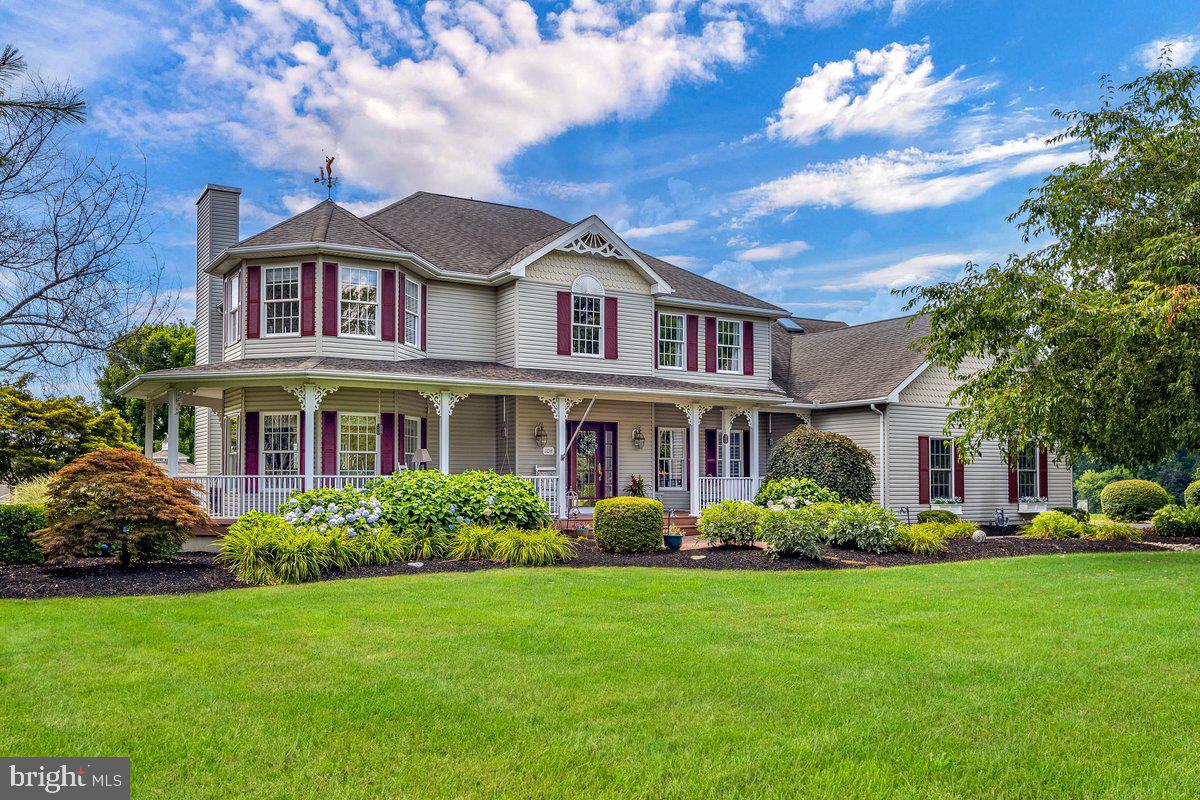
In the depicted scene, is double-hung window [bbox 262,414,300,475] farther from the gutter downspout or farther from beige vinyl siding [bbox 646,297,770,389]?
the gutter downspout

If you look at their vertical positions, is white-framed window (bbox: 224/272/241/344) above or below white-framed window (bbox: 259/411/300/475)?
above

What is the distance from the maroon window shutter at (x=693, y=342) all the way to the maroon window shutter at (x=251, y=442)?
35.1ft

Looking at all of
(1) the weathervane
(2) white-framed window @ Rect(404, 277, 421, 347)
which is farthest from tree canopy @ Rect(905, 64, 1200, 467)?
(1) the weathervane

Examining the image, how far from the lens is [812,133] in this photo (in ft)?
77.0

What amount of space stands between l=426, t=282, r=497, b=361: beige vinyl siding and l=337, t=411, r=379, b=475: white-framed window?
2313 mm

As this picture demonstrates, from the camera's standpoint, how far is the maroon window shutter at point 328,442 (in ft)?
59.5

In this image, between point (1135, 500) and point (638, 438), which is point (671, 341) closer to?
point (638, 438)

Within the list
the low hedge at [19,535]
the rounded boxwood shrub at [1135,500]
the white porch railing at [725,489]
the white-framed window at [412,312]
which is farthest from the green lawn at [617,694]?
the rounded boxwood shrub at [1135,500]

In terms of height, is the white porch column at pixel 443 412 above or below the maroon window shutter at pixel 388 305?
below

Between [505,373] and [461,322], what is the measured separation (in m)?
2.42

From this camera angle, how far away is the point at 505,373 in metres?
18.7

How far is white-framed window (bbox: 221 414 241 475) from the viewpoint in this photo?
19.1 meters

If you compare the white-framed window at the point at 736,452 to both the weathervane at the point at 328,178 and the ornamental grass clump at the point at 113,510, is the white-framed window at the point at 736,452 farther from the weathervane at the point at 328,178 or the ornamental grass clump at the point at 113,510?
the ornamental grass clump at the point at 113,510

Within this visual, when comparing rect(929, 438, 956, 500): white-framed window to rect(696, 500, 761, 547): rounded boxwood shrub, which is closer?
rect(696, 500, 761, 547): rounded boxwood shrub
